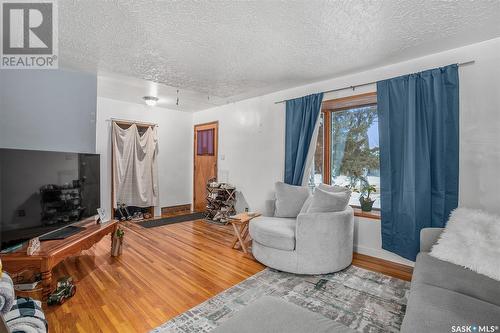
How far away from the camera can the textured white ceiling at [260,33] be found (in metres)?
1.82

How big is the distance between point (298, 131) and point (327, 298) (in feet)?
7.83

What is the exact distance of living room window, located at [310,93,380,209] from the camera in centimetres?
321

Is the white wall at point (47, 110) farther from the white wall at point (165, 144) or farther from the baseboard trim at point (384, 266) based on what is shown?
the baseboard trim at point (384, 266)

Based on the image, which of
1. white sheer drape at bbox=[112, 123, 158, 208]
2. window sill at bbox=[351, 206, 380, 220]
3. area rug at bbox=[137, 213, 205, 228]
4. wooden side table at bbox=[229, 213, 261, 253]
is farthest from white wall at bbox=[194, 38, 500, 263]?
white sheer drape at bbox=[112, 123, 158, 208]

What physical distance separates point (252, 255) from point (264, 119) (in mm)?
2405

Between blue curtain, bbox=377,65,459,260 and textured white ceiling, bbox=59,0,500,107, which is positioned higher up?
textured white ceiling, bbox=59,0,500,107

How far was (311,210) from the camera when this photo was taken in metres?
2.67

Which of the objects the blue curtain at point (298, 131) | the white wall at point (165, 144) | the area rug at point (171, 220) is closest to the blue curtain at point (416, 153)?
the blue curtain at point (298, 131)

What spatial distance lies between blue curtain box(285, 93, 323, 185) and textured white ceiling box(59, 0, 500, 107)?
51 centimetres

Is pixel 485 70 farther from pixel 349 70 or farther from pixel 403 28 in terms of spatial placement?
pixel 349 70

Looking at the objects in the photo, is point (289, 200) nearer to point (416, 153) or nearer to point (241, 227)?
point (241, 227)

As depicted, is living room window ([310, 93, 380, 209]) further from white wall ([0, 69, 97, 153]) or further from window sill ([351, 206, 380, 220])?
white wall ([0, 69, 97, 153])

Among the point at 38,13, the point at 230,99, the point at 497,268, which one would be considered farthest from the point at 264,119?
the point at 497,268

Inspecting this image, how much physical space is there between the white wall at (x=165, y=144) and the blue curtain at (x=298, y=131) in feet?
9.88
